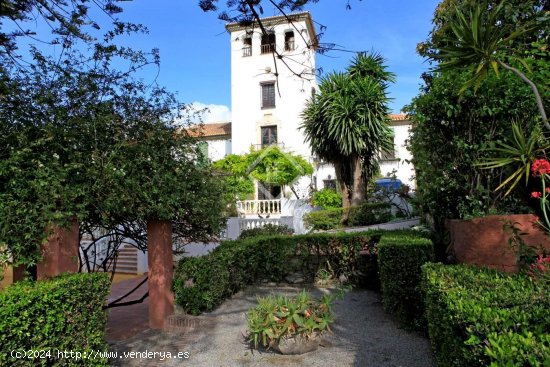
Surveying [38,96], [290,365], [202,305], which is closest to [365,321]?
[290,365]

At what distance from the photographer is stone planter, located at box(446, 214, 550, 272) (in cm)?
362

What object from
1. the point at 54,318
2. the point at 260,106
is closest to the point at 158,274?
the point at 54,318

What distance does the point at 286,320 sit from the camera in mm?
4293

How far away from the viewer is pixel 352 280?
7668mm

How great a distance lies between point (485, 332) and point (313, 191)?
19523 mm

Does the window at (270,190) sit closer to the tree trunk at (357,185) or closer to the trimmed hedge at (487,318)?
the tree trunk at (357,185)

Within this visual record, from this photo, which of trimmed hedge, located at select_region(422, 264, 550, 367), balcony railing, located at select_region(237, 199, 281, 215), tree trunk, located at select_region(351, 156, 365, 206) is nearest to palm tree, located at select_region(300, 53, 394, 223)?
tree trunk, located at select_region(351, 156, 365, 206)

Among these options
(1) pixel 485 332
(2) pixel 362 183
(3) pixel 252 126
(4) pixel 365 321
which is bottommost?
(4) pixel 365 321

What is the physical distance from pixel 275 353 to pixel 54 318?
7.60 ft

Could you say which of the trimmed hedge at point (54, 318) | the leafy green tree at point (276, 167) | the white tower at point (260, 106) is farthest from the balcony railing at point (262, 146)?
the trimmed hedge at point (54, 318)

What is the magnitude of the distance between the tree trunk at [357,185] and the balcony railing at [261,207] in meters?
3.41

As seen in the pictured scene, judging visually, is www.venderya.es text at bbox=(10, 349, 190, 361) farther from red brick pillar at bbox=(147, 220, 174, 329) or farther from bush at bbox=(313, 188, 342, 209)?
bush at bbox=(313, 188, 342, 209)

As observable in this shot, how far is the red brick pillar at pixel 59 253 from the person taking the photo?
3865mm

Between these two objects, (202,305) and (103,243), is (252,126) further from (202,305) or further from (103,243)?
(202,305)
